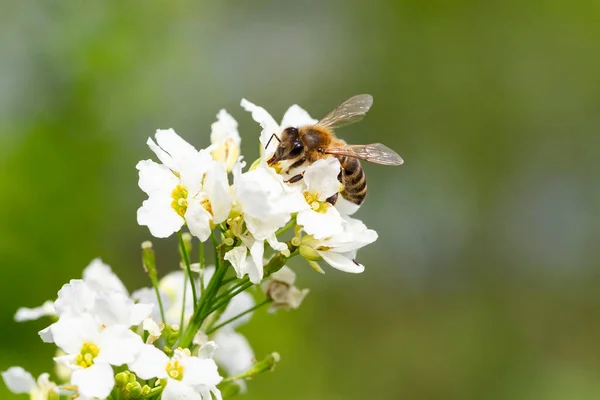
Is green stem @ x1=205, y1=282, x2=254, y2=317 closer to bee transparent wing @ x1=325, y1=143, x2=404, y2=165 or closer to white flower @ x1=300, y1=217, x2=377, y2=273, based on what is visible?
white flower @ x1=300, y1=217, x2=377, y2=273

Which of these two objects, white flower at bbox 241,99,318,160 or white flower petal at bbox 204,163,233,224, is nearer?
white flower petal at bbox 204,163,233,224

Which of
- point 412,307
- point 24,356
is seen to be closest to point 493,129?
point 412,307

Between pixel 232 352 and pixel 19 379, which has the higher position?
pixel 19 379

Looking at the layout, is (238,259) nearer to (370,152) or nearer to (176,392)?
(176,392)

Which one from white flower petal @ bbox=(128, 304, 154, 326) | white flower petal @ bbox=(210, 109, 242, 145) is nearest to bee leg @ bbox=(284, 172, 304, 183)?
white flower petal @ bbox=(210, 109, 242, 145)

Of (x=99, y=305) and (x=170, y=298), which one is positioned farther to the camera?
(x=170, y=298)

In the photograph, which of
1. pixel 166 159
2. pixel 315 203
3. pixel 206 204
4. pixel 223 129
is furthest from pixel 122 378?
pixel 223 129

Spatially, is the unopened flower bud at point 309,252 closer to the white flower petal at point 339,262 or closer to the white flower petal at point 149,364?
the white flower petal at point 339,262
